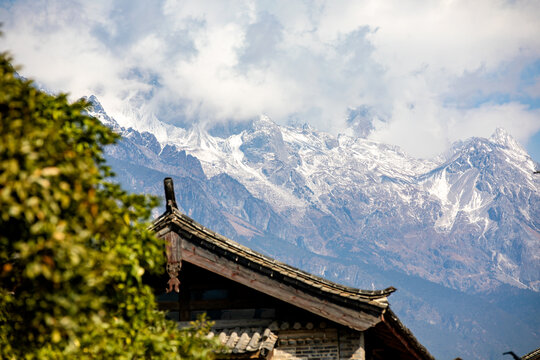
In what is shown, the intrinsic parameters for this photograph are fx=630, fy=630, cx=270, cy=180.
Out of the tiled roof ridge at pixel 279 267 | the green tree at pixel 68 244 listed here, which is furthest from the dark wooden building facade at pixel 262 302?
the green tree at pixel 68 244

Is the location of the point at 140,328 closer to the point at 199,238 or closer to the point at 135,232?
the point at 135,232

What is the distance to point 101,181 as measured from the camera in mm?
6406

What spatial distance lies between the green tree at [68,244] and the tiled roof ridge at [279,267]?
17.3 feet

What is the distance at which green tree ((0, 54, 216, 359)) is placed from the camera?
205 inches

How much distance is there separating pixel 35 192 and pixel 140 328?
2772mm

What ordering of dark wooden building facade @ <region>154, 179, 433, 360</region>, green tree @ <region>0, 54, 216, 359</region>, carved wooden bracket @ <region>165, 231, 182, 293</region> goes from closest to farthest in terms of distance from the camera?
green tree @ <region>0, 54, 216, 359</region>, dark wooden building facade @ <region>154, 179, 433, 360</region>, carved wooden bracket @ <region>165, 231, 182, 293</region>

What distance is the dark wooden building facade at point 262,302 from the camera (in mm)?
12922

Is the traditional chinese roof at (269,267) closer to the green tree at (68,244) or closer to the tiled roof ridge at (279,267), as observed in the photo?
the tiled roof ridge at (279,267)

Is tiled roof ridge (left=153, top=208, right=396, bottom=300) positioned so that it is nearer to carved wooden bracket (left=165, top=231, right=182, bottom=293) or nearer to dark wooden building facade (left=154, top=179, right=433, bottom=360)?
dark wooden building facade (left=154, top=179, right=433, bottom=360)

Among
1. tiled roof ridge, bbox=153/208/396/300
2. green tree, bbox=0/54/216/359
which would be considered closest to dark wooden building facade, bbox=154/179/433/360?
tiled roof ridge, bbox=153/208/396/300

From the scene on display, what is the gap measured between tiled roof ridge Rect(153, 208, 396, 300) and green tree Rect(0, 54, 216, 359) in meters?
5.27

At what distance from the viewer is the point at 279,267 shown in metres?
13.7

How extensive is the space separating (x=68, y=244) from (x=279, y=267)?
889cm

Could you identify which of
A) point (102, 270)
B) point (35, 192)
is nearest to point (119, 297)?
point (102, 270)
